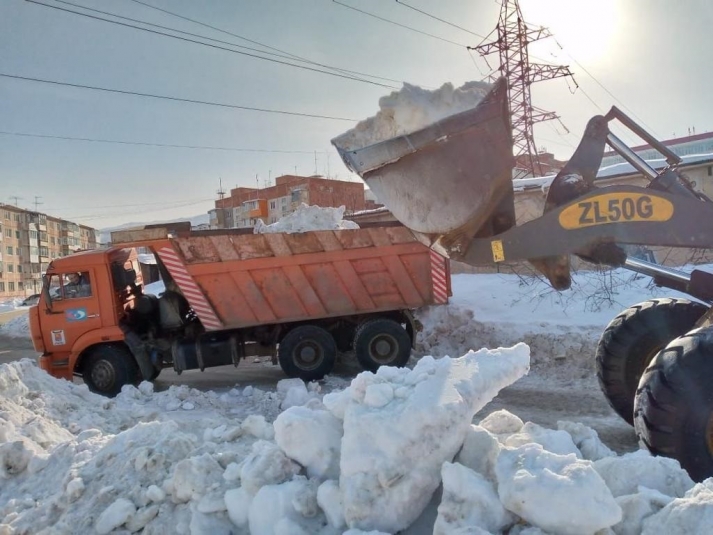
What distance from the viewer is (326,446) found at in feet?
9.77

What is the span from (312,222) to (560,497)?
8174 millimetres

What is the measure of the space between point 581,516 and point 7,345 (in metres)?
18.0

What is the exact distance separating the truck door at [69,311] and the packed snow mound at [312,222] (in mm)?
2945

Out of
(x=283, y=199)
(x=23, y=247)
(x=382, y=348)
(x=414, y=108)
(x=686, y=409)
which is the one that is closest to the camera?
(x=686, y=409)

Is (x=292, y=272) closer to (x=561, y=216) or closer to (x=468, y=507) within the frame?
(x=561, y=216)

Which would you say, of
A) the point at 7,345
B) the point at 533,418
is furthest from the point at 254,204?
the point at 533,418

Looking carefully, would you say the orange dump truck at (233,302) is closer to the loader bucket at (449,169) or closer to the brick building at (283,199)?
the loader bucket at (449,169)

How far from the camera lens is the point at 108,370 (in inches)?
339

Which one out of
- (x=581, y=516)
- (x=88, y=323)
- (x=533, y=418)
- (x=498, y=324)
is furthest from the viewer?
(x=498, y=324)

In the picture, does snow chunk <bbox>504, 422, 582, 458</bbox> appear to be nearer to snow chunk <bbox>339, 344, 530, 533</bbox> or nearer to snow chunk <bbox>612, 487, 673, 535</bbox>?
snow chunk <bbox>339, 344, 530, 533</bbox>

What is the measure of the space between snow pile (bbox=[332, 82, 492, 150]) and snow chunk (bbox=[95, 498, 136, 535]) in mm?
2585

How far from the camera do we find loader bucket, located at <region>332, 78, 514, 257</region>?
3.67 metres

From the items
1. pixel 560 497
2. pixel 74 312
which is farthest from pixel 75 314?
pixel 560 497

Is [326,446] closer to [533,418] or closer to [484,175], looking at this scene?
[484,175]
